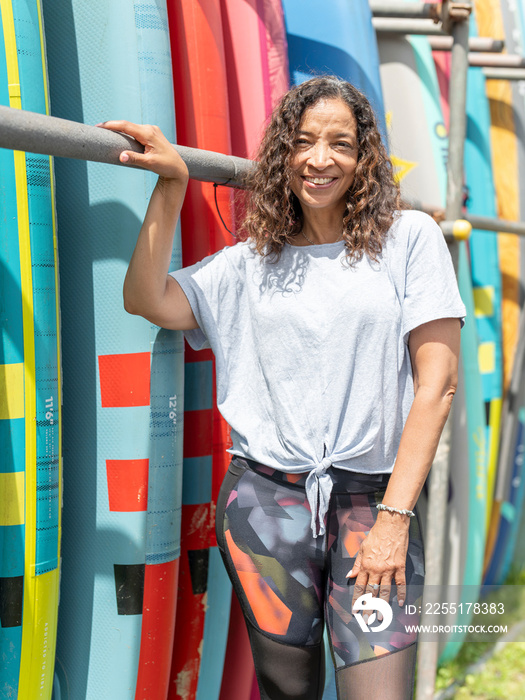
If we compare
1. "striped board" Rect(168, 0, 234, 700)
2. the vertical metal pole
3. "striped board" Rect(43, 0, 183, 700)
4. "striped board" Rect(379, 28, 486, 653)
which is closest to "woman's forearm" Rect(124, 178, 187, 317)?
"striped board" Rect(43, 0, 183, 700)

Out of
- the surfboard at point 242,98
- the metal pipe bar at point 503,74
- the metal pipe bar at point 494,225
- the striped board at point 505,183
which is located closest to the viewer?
the surfboard at point 242,98

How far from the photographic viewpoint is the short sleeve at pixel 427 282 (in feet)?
4.30

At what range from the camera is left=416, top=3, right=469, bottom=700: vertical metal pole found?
2117 mm

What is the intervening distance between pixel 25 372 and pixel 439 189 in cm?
201

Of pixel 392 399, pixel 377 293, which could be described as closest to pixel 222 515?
pixel 392 399

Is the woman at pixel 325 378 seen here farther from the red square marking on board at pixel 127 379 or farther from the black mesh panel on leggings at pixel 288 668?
the red square marking on board at pixel 127 379

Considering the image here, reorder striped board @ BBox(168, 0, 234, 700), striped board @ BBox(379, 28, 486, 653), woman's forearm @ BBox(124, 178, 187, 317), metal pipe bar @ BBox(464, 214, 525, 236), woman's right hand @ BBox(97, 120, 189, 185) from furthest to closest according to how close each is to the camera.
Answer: striped board @ BBox(379, 28, 486, 653), metal pipe bar @ BBox(464, 214, 525, 236), striped board @ BBox(168, 0, 234, 700), woman's forearm @ BBox(124, 178, 187, 317), woman's right hand @ BBox(97, 120, 189, 185)

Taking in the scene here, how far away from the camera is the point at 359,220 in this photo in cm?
143

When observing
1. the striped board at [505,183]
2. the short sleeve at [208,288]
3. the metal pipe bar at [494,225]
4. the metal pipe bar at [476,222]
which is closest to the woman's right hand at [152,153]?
the short sleeve at [208,288]

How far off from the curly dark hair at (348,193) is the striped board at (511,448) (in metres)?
2.16

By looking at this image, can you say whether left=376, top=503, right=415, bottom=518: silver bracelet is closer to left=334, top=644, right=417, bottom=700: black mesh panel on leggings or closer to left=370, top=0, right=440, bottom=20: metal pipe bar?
left=334, top=644, right=417, bottom=700: black mesh panel on leggings

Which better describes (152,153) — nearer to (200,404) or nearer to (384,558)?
(200,404)

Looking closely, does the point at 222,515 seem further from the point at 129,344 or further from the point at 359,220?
→ the point at 359,220

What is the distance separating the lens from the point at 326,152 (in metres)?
1.39
